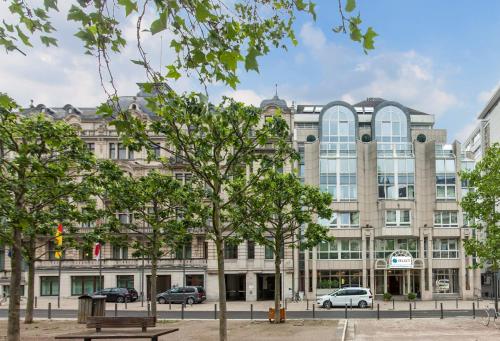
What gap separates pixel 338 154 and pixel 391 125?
6552mm

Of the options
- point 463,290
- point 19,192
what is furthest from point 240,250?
point 19,192

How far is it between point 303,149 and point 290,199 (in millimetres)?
32938

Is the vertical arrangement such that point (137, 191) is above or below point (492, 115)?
below

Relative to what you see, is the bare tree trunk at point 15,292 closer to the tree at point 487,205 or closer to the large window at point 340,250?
the tree at point 487,205

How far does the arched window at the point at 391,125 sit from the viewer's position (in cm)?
6178

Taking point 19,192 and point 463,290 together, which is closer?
point 19,192

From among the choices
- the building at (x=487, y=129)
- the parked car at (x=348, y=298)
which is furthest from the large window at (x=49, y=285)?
the building at (x=487, y=129)

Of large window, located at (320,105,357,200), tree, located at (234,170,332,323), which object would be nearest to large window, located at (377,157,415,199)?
large window, located at (320,105,357,200)

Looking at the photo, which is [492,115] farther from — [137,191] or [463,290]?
[137,191]

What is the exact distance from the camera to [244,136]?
1891 cm

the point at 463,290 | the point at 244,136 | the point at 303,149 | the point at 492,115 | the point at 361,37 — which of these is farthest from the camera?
the point at 492,115

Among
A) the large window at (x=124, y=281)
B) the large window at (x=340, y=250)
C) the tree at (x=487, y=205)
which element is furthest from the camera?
the large window at (x=124, y=281)

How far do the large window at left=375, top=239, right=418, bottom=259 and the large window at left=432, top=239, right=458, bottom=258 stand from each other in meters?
1.84

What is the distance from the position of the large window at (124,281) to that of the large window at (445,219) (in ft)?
103
